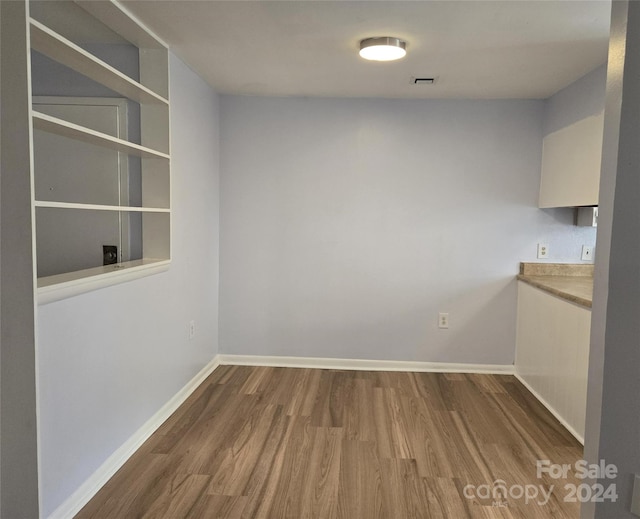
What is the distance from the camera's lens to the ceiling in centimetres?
214

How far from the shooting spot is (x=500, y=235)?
3.78 m

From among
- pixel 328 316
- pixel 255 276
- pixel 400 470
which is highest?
pixel 255 276

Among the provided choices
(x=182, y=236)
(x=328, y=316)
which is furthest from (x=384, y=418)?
(x=182, y=236)

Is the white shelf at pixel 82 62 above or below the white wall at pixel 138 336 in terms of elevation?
above

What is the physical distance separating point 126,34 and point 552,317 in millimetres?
3081

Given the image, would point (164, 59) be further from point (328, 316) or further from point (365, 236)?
point (328, 316)

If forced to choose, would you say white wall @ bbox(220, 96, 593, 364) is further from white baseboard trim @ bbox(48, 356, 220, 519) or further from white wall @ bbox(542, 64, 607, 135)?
white baseboard trim @ bbox(48, 356, 220, 519)

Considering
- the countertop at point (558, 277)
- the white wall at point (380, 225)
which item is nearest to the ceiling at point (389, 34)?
the white wall at point (380, 225)

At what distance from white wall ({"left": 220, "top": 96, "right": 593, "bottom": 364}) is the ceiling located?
33 cm

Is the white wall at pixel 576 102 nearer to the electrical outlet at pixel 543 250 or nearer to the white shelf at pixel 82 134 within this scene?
the electrical outlet at pixel 543 250

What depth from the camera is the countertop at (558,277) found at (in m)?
3.07

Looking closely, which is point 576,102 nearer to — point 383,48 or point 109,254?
point 383,48

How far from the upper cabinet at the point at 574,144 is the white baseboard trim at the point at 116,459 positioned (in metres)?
2.92

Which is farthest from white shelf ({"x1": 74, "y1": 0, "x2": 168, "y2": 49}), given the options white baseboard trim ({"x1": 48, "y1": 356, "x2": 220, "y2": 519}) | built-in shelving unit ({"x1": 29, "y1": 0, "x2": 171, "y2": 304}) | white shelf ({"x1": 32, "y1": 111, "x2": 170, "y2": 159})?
white baseboard trim ({"x1": 48, "y1": 356, "x2": 220, "y2": 519})
